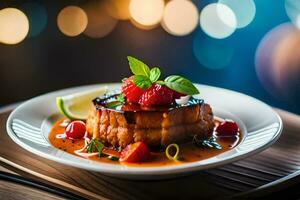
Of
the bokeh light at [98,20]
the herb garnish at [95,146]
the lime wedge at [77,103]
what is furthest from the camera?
the bokeh light at [98,20]

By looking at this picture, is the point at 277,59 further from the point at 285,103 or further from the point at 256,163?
the point at 256,163

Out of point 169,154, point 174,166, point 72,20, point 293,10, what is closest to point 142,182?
point 174,166

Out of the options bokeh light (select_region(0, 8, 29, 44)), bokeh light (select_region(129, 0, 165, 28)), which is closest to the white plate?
bokeh light (select_region(0, 8, 29, 44))

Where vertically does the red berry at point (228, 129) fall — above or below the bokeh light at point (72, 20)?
below

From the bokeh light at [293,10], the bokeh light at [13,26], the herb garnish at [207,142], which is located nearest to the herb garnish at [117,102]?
the herb garnish at [207,142]

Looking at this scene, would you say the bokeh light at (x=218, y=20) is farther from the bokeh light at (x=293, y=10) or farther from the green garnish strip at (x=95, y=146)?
the green garnish strip at (x=95, y=146)

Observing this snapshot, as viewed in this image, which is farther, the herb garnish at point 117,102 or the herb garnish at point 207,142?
the herb garnish at point 117,102

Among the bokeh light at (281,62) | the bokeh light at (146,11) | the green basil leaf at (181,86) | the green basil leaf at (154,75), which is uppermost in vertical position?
the bokeh light at (146,11)
